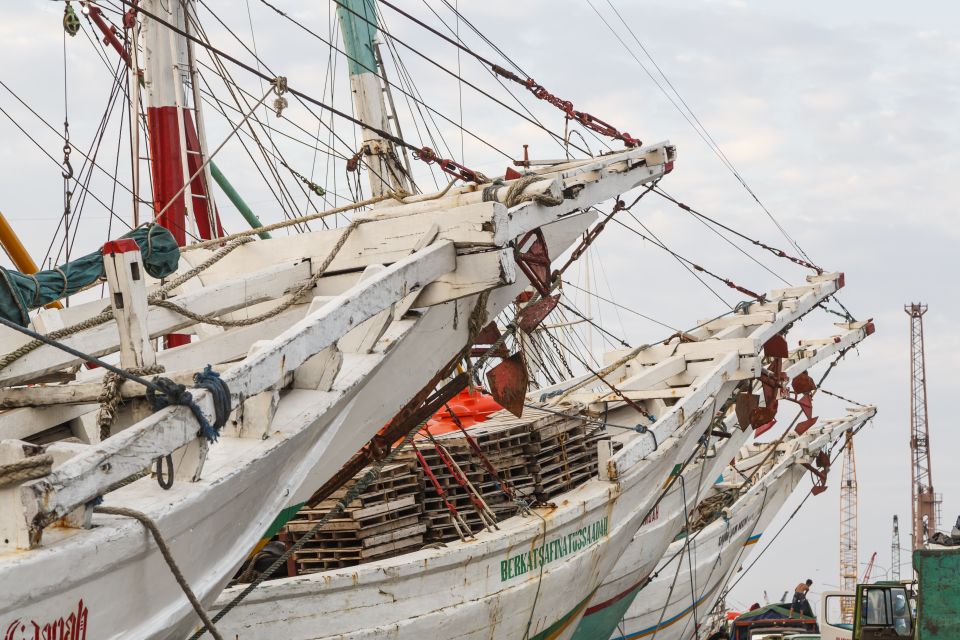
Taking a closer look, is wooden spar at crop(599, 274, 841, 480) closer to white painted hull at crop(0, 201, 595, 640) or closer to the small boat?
the small boat

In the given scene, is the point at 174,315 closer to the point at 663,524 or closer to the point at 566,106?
the point at 566,106

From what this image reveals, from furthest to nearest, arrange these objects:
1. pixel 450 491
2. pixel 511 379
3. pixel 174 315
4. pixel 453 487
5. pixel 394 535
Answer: pixel 450 491 < pixel 453 487 < pixel 394 535 < pixel 511 379 < pixel 174 315

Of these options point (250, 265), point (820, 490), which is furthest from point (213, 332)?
point (820, 490)

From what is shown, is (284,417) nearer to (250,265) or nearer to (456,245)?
(456,245)

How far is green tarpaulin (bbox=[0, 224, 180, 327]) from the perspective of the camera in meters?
6.02

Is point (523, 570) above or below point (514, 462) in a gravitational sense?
below

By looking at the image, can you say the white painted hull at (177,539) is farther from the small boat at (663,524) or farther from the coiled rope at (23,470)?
the small boat at (663,524)

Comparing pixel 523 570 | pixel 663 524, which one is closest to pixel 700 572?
pixel 663 524

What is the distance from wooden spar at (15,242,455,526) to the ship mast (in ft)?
38.1

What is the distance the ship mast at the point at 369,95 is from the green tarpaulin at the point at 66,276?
37.5 ft

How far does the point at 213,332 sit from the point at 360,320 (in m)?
2.47

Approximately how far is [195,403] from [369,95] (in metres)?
14.1

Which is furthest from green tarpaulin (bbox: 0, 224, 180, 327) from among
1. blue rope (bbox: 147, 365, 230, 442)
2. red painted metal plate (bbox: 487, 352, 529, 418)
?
red painted metal plate (bbox: 487, 352, 529, 418)

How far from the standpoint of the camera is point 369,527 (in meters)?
10.7
